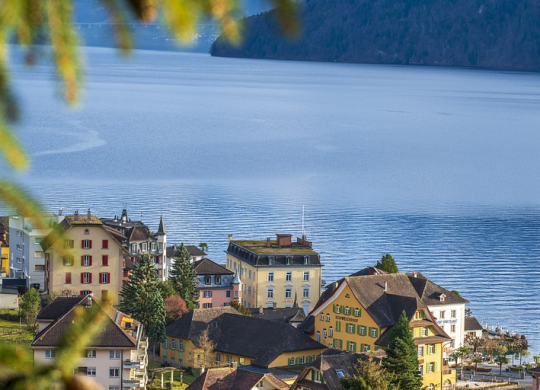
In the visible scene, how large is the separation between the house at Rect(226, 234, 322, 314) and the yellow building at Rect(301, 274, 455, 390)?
8.42 m

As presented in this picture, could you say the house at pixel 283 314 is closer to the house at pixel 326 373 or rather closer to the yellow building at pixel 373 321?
the yellow building at pixel 373 321

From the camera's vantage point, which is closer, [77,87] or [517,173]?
[77,87]

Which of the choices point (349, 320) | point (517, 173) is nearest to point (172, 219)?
point (349, 320)

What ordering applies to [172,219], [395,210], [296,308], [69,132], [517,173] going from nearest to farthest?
1. [296,308]
2. [172,219]
3. [395,210]
4. [517,173]
5. [69,132]

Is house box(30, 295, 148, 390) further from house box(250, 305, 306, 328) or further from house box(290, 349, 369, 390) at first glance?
house box(250, 305, 306, 328)

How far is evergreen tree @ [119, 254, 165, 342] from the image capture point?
49.2 metres

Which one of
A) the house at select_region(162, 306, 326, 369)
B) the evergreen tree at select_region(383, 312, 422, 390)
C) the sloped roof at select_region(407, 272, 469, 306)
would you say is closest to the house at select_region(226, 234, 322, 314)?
the sloped roof at select_region(407, 272, 469, 306)

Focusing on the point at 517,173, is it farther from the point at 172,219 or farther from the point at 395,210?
the point at 172,219

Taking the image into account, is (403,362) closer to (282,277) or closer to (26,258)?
(282,277)

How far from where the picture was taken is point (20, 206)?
2879 millimetres

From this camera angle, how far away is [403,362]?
40.8 m

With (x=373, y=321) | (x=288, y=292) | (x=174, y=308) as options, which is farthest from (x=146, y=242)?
(x=373, y=321)

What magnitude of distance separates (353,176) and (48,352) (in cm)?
8577

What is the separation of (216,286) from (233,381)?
71.8 ft
